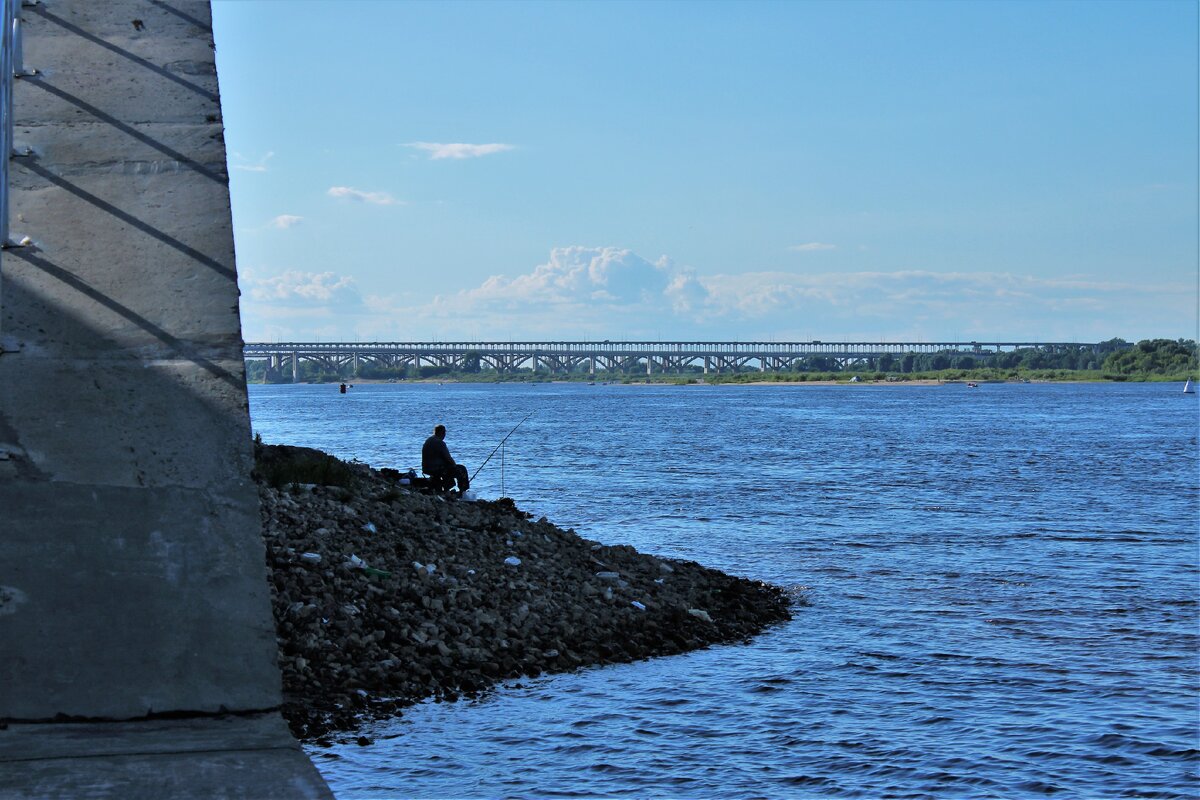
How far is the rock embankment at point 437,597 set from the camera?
403 inches

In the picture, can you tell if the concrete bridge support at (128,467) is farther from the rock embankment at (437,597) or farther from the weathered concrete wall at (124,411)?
the rock embankment at (437,597)

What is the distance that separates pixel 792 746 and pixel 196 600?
5129mm

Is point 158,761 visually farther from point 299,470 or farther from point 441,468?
point 441,468

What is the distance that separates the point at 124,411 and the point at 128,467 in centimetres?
40

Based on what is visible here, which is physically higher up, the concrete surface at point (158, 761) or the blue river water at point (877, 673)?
the concrete surface at point (158, 761)

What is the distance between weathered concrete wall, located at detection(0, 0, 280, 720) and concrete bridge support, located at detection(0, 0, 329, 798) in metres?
0.01

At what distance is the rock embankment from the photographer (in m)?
10.2

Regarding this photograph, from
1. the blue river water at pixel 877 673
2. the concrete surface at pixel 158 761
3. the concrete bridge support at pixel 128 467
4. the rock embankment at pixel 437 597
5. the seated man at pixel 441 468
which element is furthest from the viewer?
the seated man at pixel 441 468

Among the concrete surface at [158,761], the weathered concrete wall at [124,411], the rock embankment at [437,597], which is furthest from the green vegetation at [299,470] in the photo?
the concrete surface at [158,761]

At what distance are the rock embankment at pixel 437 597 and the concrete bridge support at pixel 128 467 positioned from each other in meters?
2.46

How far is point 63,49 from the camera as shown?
376 inches

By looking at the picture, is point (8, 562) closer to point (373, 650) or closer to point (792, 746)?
point (373, 650)

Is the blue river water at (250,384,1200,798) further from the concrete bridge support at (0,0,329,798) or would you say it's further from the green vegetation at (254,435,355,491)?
the green vegetation at (254,435,355,491)

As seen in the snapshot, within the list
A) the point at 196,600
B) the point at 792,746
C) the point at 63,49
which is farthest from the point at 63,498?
the point at 792,746
